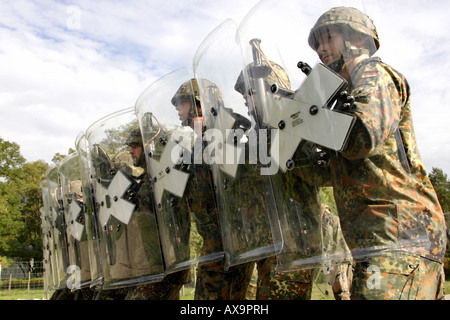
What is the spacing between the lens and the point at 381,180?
6.96 feet

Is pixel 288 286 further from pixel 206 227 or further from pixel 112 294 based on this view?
pixel 112 294

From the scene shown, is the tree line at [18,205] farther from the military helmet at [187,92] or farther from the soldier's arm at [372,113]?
the soldier's arm at [372,113]

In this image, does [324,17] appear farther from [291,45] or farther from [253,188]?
[253,188]

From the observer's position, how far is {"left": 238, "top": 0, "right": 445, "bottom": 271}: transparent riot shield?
205 cm

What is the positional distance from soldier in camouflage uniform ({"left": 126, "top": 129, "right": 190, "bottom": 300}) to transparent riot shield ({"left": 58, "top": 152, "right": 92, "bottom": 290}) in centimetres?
134

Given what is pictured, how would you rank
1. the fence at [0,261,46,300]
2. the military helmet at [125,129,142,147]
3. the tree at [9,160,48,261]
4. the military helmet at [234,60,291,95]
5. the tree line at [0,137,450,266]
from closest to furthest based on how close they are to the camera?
the military helmet at [234,60,291,95] < the military helmet at [125,129,142,147] < the fence at [0,261,46,300] < the tree line at [0,137,450,266] < the tree at [9,160,48,261]

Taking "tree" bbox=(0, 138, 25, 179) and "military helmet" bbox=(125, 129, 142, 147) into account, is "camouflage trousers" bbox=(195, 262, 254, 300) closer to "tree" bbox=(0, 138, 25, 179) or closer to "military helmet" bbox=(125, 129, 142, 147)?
"military helmet" bbox=(125, 129, 142, 147)

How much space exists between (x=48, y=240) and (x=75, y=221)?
1668 mm

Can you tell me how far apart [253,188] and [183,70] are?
4.57ft

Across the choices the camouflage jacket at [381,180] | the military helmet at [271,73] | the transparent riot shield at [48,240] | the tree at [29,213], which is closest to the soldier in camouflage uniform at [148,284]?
the military helmet at [271,73]

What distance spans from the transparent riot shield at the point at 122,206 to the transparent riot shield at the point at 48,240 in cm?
238

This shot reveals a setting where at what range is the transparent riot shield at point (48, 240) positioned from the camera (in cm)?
622

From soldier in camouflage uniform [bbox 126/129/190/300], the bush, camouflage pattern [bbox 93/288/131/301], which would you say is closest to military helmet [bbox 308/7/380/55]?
soldier in camouflage uniform [bbox 126/129/190/300]

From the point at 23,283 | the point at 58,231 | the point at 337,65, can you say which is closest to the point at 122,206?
the point at 337,65
